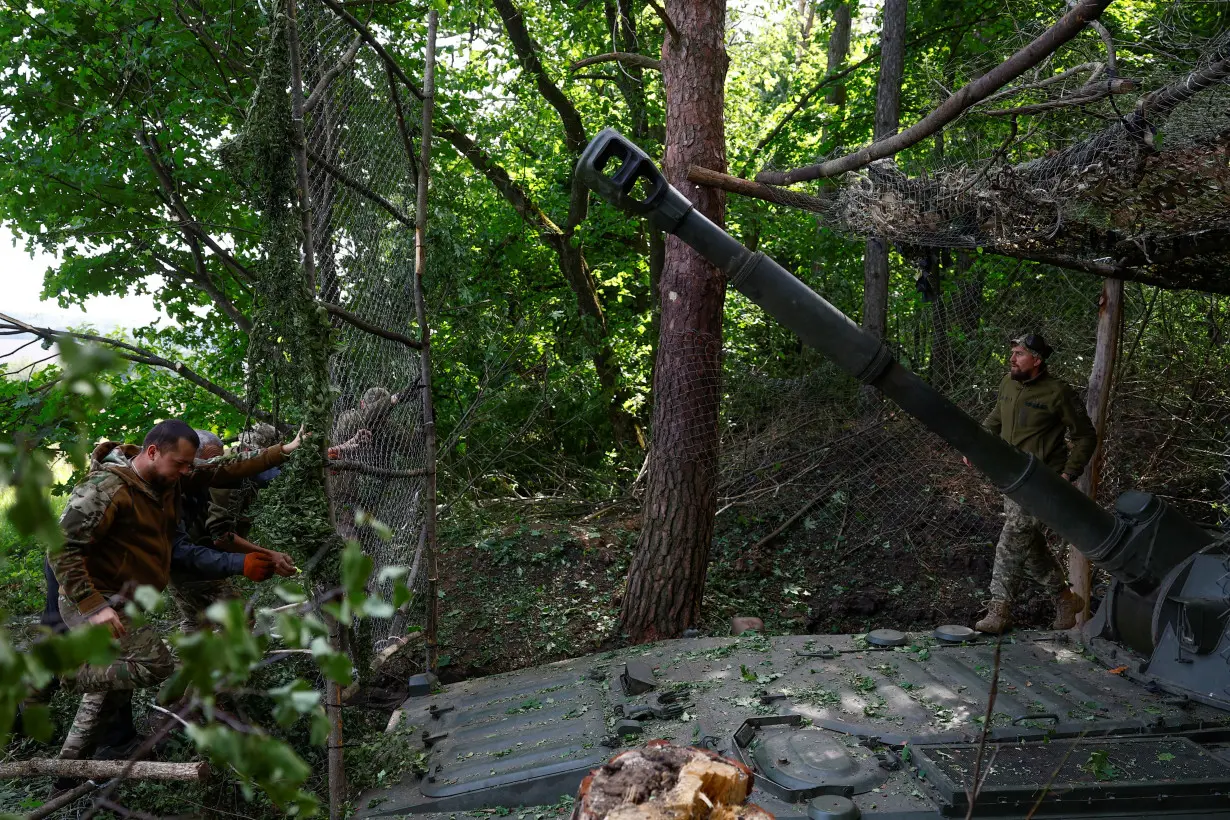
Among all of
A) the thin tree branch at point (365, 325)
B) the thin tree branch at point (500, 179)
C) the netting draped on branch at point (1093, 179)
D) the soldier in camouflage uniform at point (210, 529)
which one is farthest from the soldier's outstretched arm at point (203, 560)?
the thin tree branch at point (500, 179)

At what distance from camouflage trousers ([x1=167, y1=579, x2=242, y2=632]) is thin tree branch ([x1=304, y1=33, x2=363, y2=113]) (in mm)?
2943

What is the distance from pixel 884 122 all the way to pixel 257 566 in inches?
336

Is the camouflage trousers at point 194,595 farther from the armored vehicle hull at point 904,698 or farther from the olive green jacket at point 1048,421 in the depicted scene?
the olive green jacket at point 1048,421

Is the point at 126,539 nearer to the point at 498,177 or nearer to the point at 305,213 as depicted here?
the point at 305,213

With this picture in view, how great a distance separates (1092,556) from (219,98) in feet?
26.1

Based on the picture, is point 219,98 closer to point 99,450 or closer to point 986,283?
point 99,450

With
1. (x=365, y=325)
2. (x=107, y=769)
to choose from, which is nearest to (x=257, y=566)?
(x=365, y=325)

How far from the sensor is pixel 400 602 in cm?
127

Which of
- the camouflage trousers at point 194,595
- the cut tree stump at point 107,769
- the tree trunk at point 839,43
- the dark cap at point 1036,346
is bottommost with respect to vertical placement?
the cut tree stump at point 107,769

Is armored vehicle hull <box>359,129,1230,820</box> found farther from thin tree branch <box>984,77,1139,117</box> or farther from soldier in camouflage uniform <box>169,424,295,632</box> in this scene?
soldier in camouflage uniform <box>169,424,295,632</box>

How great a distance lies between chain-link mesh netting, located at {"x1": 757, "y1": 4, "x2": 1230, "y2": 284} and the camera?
4.04m

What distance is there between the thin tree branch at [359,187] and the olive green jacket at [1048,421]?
4109 millimetres

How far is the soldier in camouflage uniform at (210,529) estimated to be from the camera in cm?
565

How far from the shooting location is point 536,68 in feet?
35.3
